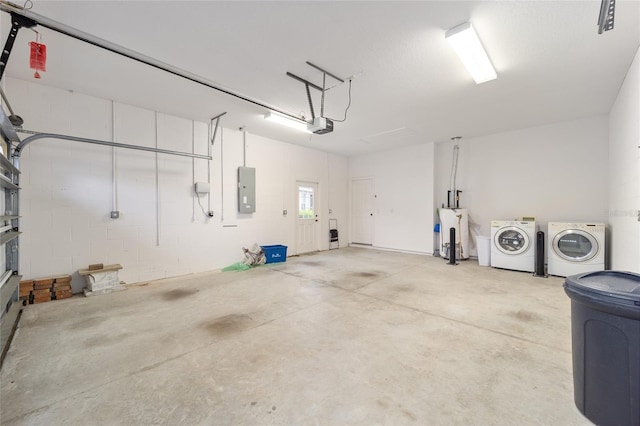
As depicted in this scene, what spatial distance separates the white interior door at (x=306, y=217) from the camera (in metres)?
7.17

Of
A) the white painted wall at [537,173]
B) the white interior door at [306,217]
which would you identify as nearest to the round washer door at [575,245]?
the white painted wall at [537,173]

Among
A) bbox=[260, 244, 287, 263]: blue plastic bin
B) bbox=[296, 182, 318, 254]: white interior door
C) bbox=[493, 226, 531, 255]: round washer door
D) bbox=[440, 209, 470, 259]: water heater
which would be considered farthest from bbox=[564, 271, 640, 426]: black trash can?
bbox=[296, 182, 318, 254]: white interior door

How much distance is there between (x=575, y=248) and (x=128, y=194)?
25.2ft

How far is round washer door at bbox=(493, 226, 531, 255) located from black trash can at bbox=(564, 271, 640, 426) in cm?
394

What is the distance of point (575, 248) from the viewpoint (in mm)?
4574

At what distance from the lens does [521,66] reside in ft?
10.3

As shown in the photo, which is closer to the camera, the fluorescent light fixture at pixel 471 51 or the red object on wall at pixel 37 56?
the red object on wall at pixel 37 56

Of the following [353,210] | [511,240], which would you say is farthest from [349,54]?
[353,210]

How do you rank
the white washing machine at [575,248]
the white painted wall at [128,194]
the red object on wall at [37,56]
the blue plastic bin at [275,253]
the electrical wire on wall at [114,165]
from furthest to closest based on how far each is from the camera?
the blue plastic bin at [275,253] < the white washing machine at [575,248] < the electrical wire on wall at [114,165] < the white painted wall at [128,194] < the red object on wall at [37,56]

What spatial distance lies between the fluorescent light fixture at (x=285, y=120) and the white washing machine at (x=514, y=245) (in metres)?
4.36

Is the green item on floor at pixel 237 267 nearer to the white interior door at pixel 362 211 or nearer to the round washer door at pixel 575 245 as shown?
the white interior door at pixel 362 211

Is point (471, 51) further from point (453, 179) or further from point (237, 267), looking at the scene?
point (237, 267)

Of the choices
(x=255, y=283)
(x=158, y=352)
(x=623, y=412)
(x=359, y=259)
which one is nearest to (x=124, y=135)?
(x=255, y=283)

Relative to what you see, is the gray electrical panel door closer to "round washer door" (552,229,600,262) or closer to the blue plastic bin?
the blue plastic bin
